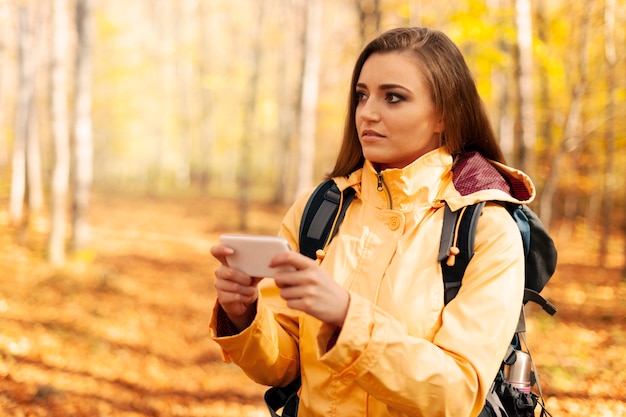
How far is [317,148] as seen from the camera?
3356cm

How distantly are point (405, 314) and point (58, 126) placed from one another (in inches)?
404

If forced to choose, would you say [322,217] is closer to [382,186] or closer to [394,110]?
[382,186]

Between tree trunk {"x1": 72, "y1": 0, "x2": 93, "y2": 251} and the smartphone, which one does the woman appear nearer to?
the smartphone

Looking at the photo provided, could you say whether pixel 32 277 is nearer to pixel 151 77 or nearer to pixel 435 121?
pixel 435 121

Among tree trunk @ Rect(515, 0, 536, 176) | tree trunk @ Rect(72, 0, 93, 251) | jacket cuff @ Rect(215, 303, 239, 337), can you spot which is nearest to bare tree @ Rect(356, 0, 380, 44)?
tree trunk @ Rect(72, 0, 93, 251)

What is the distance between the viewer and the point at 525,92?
6586mm

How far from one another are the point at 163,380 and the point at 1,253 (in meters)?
6.64

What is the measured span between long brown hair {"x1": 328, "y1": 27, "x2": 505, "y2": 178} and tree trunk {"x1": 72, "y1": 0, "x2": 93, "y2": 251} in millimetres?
9848

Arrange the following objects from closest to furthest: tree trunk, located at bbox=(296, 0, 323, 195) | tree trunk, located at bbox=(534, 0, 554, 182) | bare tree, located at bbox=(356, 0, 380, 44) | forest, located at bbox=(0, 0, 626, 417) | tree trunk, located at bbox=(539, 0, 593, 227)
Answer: forest, located at bbox=(0, 0, 626, 417) → tree trunk, located at bbox=(539, 0, 593, 227) → tree trunk, located at bbox=(534, 0, 554, 182) → tree trunk, located at bbox=(296, 0, 323, 195) → bare tree, located at bbox=(356, 0, 380, 44)

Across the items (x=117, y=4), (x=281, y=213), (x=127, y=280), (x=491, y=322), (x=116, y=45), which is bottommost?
(x=281, y=213)

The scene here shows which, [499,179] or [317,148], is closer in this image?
[499,179]

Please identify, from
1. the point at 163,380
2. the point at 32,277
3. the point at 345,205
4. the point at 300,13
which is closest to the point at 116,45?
the point at 300,13

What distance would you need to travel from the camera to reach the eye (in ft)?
5.92

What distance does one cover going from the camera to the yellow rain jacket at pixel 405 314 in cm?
143
